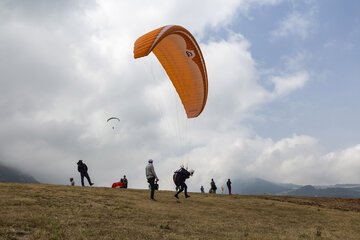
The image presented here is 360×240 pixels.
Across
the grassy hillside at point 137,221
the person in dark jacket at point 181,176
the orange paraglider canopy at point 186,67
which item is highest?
the orange paraglider canopy at point 186,67

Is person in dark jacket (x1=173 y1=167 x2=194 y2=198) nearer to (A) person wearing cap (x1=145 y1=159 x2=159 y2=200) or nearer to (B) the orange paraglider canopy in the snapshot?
(A) person wearing cap (x1=145 y1=159 x2=159 y2=200)

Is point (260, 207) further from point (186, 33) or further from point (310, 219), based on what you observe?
point (186, 33)

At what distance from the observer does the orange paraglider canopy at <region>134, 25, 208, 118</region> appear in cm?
1888

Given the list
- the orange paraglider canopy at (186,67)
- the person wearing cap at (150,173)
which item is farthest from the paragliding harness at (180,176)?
the orange paraglider canopy at (186,67)

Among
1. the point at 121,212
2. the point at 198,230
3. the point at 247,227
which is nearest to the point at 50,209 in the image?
the point at 121,212

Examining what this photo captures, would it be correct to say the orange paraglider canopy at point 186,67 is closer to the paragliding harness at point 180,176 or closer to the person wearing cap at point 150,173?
the paragliding harness at point 180,176

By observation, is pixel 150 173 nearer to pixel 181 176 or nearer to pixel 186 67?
pixel 181 176

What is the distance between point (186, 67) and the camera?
1969 cm

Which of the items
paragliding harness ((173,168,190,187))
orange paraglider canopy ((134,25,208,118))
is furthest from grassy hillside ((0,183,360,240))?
orange paraglider canopy ((134,25,208,118))

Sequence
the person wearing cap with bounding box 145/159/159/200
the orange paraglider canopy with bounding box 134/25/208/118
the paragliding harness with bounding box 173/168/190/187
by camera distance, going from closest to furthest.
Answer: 1. the person wearing cap with bounding box 145/159/159/200
2. the paragliding harness with bounding box 173/168/190/187
3. the orange paraglider canopy with bounding box 134/25/208/118

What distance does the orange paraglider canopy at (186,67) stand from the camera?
61.9ft

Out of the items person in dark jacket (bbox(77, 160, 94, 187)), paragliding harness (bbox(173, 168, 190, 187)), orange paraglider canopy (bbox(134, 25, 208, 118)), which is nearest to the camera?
paragliding harness (bbox(173, 168, 190, 187))

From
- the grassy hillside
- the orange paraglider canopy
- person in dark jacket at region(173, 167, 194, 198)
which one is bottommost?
the grassy hillside

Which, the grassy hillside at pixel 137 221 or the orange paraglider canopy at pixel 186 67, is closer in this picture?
the grassy hillside at pixel 137 221
